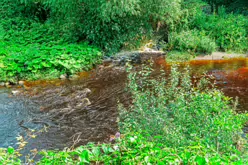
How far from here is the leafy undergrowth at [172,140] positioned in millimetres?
2465

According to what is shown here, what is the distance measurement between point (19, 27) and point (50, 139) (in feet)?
28.4

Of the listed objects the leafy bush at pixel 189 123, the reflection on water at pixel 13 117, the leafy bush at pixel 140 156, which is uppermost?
the leafy bush at pixel 140 156

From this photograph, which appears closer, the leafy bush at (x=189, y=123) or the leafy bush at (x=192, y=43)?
the leafy bush at (x=189, y=123)

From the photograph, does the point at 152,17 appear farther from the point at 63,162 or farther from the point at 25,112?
the point at 63,162

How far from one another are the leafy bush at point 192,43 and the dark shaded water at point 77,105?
1.14 m

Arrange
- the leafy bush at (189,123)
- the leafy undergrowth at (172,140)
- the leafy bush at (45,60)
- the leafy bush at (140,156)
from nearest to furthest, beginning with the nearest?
1. the leafy bush at (140,156)
2. the leafy undergrowth at (172,140)
3. the leafy bush at (189,123)
4. the leafy bush at (45,60)

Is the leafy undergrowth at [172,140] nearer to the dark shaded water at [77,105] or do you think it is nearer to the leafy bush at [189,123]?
the leafy bush at [189,123]

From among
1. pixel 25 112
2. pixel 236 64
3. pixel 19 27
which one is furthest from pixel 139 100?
pixel 19 27

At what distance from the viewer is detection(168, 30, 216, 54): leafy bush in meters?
10.8

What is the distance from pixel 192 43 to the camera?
10.8 meters

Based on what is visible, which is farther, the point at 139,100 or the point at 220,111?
the point at 139,100

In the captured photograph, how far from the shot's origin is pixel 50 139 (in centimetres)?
563

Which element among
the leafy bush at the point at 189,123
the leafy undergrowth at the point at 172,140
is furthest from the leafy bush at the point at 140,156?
the leafy bush at the point at 189,123

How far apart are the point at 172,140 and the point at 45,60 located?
672 centimetres
